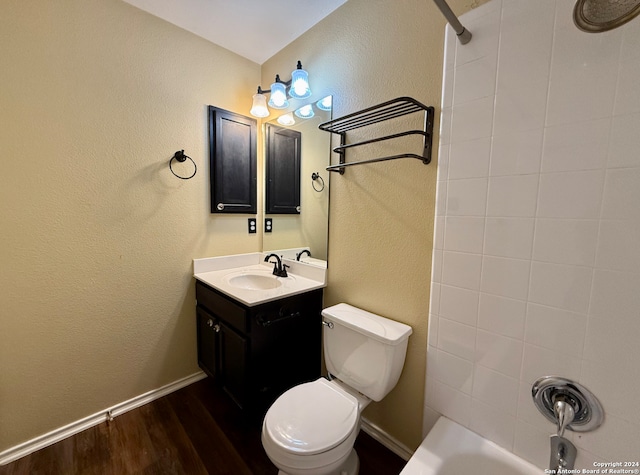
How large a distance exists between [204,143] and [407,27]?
1.38 metres

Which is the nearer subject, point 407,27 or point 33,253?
point 407,27

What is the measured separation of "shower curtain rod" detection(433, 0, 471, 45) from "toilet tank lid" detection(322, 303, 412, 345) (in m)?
1.21

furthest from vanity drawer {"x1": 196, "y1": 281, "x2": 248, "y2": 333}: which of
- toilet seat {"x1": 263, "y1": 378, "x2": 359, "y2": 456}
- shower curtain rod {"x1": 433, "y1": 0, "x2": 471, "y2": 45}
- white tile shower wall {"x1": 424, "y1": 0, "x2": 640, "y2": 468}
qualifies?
shower curtain rod {"x1": 433, "y1": 0, "x2": 471, "y2": 45}

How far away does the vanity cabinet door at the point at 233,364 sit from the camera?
1405 millimetres

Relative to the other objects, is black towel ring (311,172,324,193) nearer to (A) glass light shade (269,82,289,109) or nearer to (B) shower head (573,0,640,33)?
(A) glass light shade (269,82,289,109)

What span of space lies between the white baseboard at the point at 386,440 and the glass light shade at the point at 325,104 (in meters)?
1.86

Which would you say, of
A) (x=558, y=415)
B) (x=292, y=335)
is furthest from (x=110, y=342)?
(x=558, y=415)

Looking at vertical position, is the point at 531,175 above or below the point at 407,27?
below

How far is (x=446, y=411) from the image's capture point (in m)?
1.15

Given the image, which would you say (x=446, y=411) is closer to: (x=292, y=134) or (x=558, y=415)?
(x=558, y=415)

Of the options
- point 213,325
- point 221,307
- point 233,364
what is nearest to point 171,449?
point 233,364

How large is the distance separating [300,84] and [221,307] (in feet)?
4.71

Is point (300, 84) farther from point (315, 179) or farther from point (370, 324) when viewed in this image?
point (370, 324)

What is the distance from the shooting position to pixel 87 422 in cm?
151
